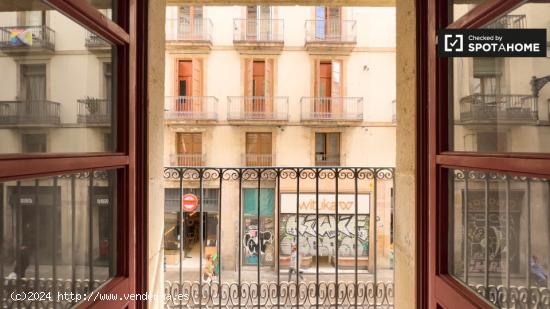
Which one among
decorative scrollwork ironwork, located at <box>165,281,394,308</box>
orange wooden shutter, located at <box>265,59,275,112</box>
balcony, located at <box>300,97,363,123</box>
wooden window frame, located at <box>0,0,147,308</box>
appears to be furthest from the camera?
orange wooden shutter, located at <box>265,59,275,112</box>

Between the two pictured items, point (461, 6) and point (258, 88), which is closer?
point (461, 6)

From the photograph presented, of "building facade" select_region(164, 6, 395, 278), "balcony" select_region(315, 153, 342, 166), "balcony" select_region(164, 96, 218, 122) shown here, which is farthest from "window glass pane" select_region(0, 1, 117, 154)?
"balcony" select_region(315, 153, 342, 166)

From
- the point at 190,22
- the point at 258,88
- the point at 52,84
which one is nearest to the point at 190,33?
the point at 190,22

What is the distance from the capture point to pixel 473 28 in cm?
111

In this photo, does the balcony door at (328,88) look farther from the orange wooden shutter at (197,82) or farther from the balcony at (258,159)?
the orange wooden shutter at (197,82)

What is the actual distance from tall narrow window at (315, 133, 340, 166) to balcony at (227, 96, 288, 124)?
115 centimetres

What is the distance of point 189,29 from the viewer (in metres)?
10.1

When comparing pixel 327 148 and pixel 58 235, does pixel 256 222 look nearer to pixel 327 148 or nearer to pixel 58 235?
pixel 327 148

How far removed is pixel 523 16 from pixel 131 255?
1.49 m

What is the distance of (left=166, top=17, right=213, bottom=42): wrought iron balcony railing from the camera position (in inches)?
395

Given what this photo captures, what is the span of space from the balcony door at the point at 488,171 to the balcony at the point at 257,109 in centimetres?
861

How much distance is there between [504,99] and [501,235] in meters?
0.42

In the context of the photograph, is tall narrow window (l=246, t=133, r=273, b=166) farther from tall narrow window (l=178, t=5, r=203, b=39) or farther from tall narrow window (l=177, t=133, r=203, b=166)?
tall narrow window (l=178, t=5, r=203, b=39)

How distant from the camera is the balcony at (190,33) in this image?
998 centimetres
